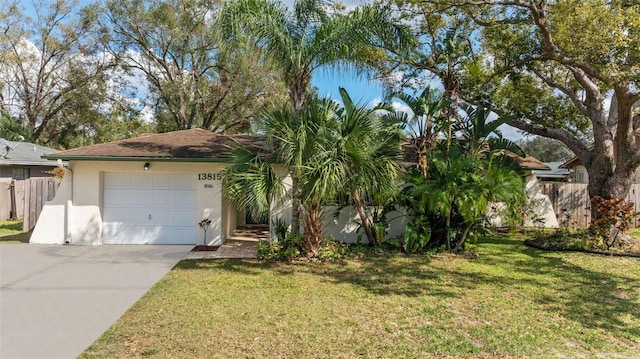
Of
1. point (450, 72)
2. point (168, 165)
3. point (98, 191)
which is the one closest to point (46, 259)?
point (98, 191)

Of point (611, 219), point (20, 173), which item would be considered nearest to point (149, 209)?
point (611, 219)

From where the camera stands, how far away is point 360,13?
28.4ft

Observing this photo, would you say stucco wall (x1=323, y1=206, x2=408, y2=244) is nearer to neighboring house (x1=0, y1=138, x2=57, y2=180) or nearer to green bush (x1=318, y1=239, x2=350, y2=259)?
green bush (x1=318, y1=239, x2=350, y2=259)

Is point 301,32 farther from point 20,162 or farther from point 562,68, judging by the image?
point 20,162

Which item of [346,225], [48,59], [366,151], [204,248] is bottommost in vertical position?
[204,248]

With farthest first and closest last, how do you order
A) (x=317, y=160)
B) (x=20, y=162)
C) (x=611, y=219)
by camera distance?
(x=20, y=162) → (x=611, y=219) → (x=317, y=160)

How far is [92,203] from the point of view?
1071 centimetres

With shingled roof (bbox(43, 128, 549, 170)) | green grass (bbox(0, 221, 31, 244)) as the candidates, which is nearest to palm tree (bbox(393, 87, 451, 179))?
shingled roof (bbox(43, 128, 549, 170))

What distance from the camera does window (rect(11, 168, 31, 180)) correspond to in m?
20.0

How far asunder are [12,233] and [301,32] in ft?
38.2

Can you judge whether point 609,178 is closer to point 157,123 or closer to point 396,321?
point 396,321

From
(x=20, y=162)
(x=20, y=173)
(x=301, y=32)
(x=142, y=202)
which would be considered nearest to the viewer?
(x=301, y=32)

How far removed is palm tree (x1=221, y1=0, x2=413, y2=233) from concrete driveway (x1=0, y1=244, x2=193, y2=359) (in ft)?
12.1

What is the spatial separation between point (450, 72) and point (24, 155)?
2141 cm
